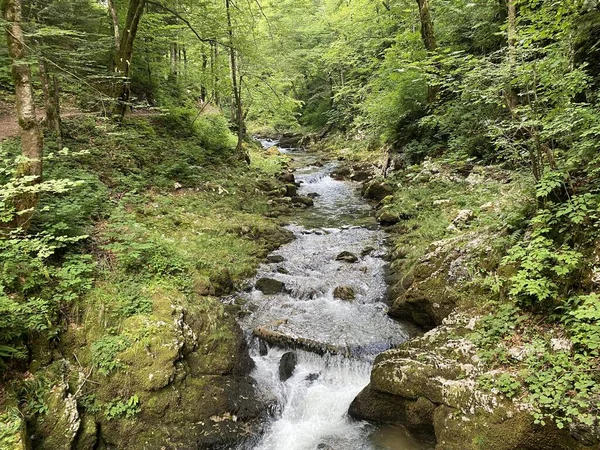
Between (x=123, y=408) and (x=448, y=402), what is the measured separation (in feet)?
15.5

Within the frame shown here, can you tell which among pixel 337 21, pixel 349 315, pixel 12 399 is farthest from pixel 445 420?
pixel 337 21

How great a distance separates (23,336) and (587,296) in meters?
7.51

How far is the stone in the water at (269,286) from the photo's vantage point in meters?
8.95

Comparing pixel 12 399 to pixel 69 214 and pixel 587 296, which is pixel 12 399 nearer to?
pixel 69 214

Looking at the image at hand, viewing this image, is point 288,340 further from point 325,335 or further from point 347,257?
point 347,257

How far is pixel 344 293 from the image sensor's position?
8.71 m

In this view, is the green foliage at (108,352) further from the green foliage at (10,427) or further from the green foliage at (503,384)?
the green foliage at (503,384)

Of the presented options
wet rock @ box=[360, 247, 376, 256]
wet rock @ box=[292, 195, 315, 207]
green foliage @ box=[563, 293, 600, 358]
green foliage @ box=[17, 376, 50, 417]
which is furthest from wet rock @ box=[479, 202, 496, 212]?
green foliage @ box=[17, 376, 50, 417]

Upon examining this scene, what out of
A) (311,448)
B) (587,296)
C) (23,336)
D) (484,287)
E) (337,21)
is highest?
(337,21)

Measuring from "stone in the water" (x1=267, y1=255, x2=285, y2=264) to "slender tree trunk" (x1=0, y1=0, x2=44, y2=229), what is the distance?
5.88 m

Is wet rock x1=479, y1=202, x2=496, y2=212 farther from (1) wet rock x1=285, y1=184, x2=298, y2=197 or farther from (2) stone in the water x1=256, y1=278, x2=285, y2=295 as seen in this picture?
(1) wet rock x1=285, y1=184, x2=298, y2=197

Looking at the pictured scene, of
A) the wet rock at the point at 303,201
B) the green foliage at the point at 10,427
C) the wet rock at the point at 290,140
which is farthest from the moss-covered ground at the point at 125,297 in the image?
the wet rock at the point at 290,140

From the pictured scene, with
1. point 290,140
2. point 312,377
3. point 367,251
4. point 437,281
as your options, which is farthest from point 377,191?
→ point 290,140

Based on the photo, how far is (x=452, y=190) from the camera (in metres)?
11.4
